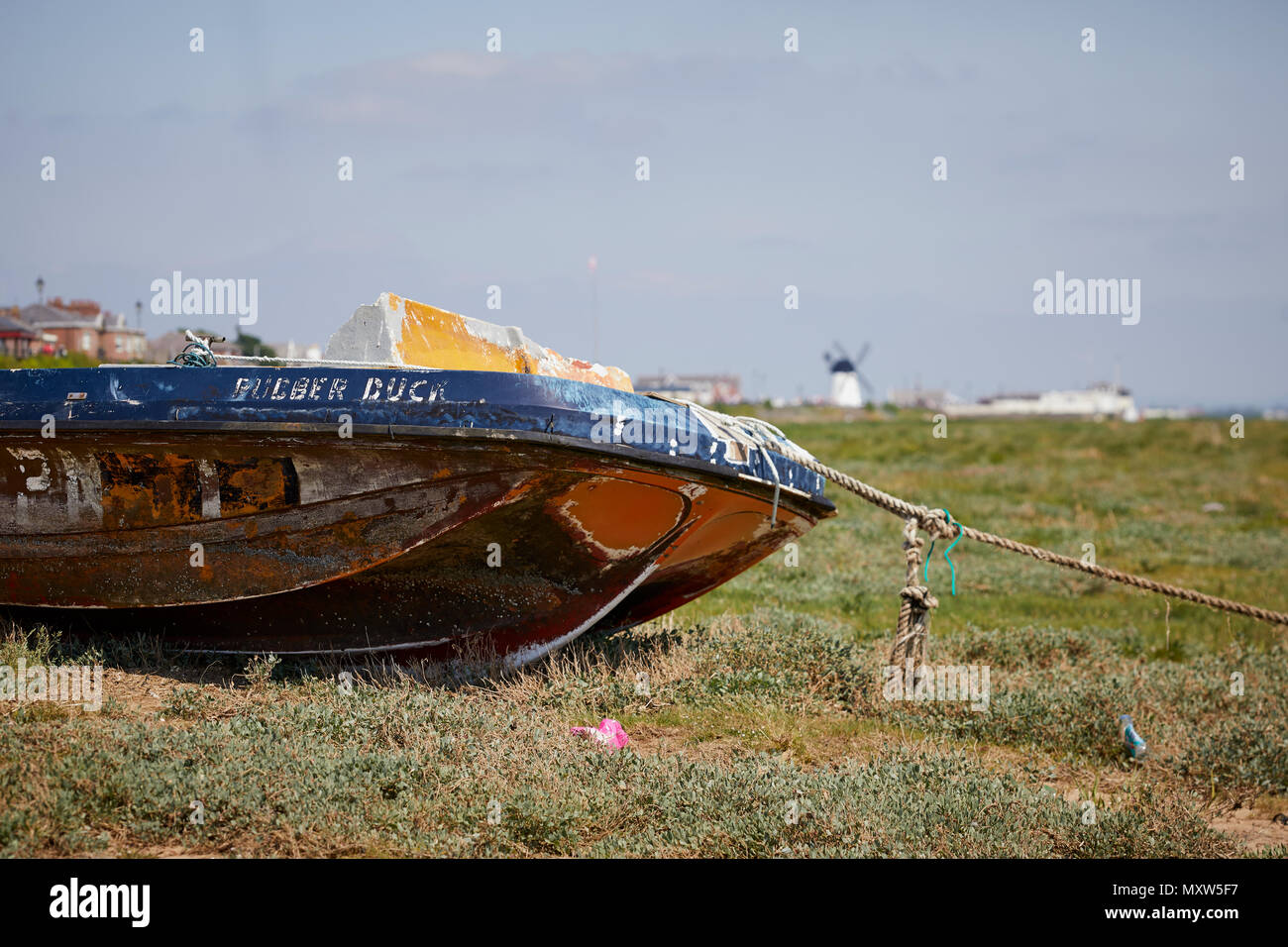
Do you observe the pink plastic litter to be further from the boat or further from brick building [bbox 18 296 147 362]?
brick building [bbox 18 296 147 362]

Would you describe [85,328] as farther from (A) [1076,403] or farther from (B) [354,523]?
(A) [1076,403]

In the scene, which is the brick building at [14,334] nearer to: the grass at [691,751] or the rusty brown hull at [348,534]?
the rusty brown hull at [348,534]

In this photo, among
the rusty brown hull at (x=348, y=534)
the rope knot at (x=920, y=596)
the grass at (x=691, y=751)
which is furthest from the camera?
the rope knot at (x=920, y=596)

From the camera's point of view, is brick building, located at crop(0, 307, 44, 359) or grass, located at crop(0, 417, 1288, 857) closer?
grass, located at crop(0, 417, 1288, 857)

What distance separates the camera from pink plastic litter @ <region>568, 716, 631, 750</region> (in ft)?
17.5

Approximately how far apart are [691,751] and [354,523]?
7.08ft

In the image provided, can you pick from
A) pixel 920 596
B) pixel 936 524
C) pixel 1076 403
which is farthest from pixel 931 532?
pixel 1076 403

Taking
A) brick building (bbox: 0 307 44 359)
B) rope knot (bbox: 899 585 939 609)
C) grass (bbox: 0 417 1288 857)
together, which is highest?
brick building (bbox: 0 307 44 359)

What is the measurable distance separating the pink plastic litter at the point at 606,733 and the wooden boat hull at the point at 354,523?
42.7 inches

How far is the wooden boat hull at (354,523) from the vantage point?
5.55 metres

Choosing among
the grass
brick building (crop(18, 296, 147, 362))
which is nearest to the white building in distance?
brick building (crop(18, 296, 147, 362))

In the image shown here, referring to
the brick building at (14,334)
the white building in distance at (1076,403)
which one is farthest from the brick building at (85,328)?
the white building in distance at (1076,403)

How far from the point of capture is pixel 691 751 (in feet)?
18.2

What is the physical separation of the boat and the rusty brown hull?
0.01 m
